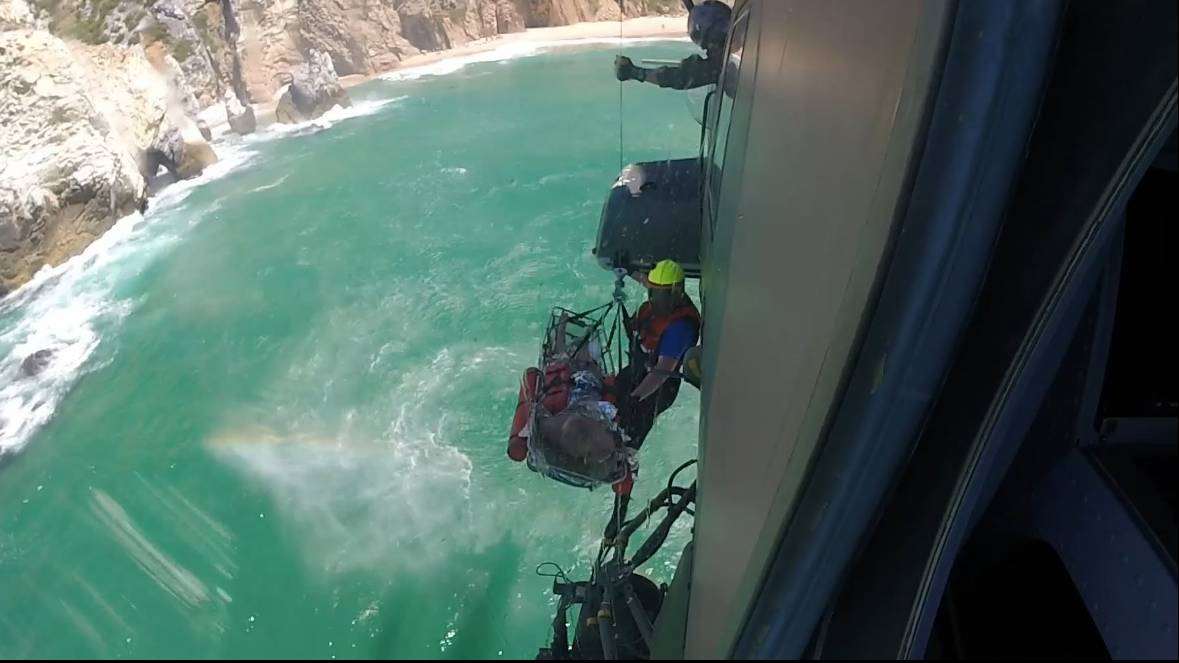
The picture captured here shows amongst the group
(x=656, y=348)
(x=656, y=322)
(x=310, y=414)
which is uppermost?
(x=656, y=322)

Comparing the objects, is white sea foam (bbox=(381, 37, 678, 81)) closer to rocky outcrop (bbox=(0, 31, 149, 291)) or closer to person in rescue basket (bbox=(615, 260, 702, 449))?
rocky outcrop (bbox=(0, 31, 149, 291))

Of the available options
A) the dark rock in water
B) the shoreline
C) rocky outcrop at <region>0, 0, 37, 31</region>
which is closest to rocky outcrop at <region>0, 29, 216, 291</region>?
rocky outcrop at <region>0, 0, 37, 31</region>

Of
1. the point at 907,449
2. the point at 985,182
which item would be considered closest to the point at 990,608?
the point at 907,449

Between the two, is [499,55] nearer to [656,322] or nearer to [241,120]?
[241,120]

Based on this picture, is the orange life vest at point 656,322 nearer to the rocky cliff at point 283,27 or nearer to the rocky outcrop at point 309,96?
the rocky cliff at point 283,27

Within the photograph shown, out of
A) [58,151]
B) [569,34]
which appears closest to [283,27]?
[569,34]

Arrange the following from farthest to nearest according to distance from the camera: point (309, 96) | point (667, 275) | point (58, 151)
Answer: point (309, 96) → point (58, 151) → point (667, 275)

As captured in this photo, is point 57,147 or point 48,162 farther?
point 57,147
